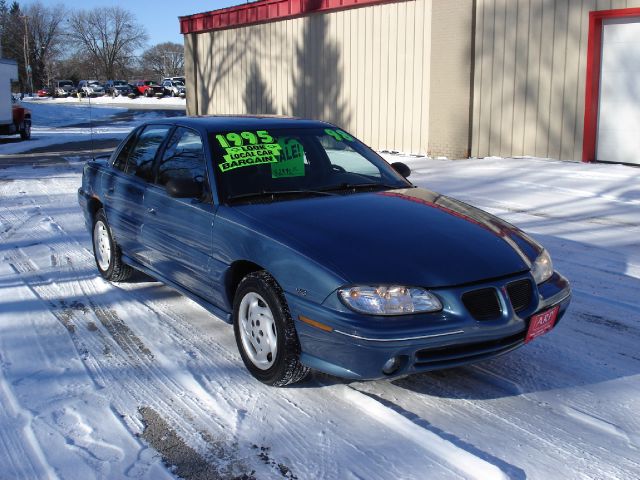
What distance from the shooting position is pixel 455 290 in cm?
367

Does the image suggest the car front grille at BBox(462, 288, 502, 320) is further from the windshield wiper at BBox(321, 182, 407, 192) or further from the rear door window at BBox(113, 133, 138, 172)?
the rear door window at BBox(113, 133, 138, 172)

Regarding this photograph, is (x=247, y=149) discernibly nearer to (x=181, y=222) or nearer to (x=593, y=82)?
(x=181, y=222)

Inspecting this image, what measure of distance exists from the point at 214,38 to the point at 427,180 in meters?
13.1

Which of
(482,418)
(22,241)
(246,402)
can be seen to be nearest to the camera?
(482,418)

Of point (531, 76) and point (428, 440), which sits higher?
point (531, 76)

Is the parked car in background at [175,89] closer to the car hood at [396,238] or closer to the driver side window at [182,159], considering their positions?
the driver side window at [182,159]

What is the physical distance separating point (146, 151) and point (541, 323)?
3383mm

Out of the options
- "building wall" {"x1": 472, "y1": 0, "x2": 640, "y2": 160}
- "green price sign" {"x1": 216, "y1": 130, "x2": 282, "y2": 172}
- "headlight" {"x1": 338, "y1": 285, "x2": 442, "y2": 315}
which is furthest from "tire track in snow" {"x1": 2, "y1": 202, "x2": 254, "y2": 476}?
"building wall" {"x1": 472, "y1": 0, "x2": 640, "y2": 160}

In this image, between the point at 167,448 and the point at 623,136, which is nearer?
the point at 167,448

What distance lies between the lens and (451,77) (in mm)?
14852

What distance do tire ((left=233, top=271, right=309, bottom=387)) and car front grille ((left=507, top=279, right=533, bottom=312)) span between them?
115cm

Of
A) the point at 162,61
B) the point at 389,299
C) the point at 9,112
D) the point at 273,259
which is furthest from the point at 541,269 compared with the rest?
the point at 162,61

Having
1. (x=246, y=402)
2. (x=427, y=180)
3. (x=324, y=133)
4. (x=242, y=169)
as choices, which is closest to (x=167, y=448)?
(x=246, y=402)

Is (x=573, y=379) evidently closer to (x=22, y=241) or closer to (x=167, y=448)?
(x=167, y=448)
